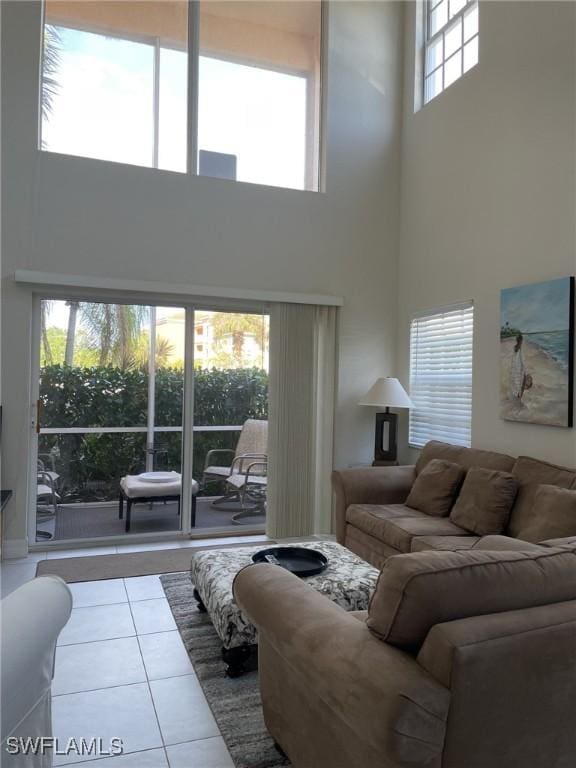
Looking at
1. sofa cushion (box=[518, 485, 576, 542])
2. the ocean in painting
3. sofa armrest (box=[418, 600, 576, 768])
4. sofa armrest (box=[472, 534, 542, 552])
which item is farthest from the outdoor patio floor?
sofa armrest (box=[418, 600, 576, 768])

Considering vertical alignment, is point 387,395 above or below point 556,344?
below

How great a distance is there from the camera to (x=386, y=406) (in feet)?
15.9

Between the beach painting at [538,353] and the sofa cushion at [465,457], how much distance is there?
0.32 m

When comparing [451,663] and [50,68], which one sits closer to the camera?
[451,663]

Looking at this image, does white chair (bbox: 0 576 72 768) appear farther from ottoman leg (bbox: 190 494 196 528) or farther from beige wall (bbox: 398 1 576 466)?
ottoman leg (bbox: 190 494 196 528)

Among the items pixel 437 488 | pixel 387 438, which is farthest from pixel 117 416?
pixel 437 488

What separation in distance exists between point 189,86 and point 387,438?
12.0 ft

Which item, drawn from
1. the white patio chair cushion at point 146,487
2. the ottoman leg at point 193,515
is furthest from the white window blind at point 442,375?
the white patio chair cushion at point 146,487

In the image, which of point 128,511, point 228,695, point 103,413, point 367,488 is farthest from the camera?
point 128,511

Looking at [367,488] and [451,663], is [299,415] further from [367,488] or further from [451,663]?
[451,663]

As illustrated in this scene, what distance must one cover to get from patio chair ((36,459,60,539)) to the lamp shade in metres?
2.73

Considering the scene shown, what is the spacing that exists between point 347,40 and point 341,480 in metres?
4.27

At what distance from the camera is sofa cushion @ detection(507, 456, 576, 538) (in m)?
3.14

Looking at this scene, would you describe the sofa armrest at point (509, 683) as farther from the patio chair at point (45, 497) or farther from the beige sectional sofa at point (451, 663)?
the patio chair at point (45, 497)
